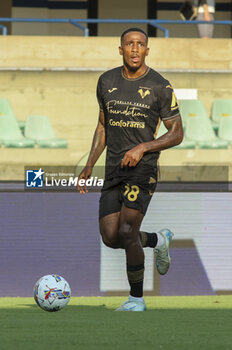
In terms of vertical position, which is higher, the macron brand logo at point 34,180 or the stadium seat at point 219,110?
the macron brand logo at point 34,180

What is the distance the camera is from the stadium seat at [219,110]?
49.5 ft

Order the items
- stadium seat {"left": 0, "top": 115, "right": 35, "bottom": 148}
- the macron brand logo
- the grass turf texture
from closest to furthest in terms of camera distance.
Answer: the grass turf texture → the macron brand logo → stadium seat {"left": 0, "top": 115, "right": 35, "bottom": 148}

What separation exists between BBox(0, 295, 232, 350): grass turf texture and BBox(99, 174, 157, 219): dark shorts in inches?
27.0

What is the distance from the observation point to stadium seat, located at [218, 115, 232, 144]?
14961 millimetres

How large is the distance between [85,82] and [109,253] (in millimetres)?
7550

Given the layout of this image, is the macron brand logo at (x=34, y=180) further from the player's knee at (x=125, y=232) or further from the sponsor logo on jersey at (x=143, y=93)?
the sponsor logo on jersey at (x=143, y=93)

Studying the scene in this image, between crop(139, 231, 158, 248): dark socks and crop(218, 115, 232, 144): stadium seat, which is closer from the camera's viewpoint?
crop(139, 231, 158, 248): dark socks

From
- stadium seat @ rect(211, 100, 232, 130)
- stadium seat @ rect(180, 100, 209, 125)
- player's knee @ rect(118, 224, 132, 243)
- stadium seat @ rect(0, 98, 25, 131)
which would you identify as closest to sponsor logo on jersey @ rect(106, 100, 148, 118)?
player's knee @ rect(118, 224, 132, 243)

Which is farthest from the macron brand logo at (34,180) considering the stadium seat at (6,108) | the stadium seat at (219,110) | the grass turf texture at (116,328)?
the stadium seat at (219,110)

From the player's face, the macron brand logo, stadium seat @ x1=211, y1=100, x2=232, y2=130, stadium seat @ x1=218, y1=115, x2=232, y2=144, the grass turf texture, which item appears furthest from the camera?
stadium seat @ x1=211, y1=100, x2=232, y2=130

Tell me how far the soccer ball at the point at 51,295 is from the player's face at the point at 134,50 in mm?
1539

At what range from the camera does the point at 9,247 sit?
786 centimetres

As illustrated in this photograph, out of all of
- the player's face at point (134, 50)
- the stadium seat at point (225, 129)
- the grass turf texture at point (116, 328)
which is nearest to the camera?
the grass turf texture at point (116, 328)

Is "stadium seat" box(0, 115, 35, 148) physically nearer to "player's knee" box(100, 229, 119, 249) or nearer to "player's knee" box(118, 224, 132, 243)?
"player's knee" box(100, 229, 119, 249)
